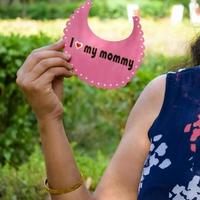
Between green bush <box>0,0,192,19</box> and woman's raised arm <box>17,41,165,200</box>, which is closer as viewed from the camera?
woman's raised arm <box>17,41,165,200</box>

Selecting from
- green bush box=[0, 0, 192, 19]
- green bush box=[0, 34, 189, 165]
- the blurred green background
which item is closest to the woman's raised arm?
the blurred green background

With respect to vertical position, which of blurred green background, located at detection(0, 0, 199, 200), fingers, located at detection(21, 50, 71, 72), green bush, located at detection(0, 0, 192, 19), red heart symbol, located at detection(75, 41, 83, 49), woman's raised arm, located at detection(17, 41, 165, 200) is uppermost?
fingers, located at detection(21, 50, 71, 72)

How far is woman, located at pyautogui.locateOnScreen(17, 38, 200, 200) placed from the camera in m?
1.50

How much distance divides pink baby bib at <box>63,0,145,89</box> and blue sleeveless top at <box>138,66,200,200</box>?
13 cm

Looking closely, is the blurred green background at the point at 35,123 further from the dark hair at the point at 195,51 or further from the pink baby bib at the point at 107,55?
the pink baby bib at the point at 107,55

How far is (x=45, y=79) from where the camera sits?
5.15 ft

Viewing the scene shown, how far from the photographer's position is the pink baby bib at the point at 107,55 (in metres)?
1.66

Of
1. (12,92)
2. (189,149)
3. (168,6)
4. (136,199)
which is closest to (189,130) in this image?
(189,149)

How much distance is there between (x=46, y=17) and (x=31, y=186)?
670 inches

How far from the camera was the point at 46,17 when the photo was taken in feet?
66.7

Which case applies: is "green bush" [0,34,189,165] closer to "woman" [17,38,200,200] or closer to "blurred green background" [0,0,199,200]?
"blurred green background" [0,0,199,200]

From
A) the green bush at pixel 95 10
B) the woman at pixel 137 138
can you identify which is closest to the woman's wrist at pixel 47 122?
the woman at pixel 137 138

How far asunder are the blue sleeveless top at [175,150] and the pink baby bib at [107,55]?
5.2 inches

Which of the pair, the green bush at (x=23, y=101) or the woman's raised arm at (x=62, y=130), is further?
the green bush at (x=23, y=101)
